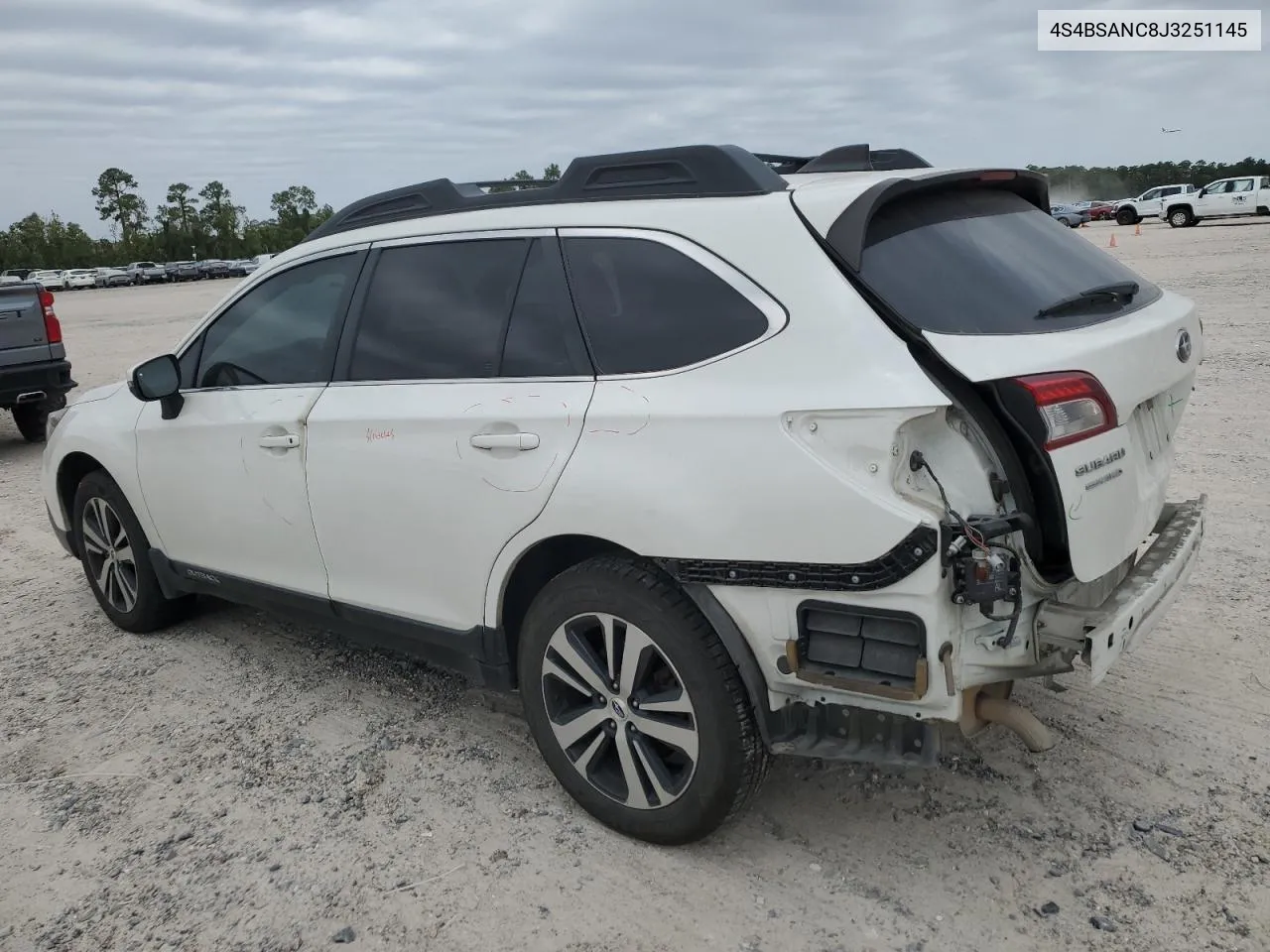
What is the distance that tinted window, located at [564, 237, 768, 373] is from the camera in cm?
280

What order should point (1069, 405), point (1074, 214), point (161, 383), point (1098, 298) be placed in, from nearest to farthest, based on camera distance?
point (1069, 405)
point (1098, 298)
point (161, 383)
point (1074, 214)

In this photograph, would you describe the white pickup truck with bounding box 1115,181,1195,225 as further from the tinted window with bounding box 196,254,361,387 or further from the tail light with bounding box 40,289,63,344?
the tinted window with bounding box 196,254,361,387

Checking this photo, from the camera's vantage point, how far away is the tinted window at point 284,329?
3.83 metres

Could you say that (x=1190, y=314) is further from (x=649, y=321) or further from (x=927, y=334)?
(x=649, y=321)

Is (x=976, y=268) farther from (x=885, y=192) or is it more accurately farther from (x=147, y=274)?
(x=147, y=274)

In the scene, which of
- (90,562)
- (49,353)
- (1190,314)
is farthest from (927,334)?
(49,353)

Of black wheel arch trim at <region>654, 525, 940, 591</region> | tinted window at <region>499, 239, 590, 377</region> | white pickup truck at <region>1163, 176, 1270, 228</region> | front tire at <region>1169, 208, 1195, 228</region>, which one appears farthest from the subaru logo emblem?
front tire at <region>1169, 208, 1195, 228</region>

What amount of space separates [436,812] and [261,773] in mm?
770

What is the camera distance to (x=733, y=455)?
8.66ft

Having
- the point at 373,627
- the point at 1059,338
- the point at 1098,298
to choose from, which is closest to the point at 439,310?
the point at 373,627

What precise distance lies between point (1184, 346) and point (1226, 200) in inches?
1521

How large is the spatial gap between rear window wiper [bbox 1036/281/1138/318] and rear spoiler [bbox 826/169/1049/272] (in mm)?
467

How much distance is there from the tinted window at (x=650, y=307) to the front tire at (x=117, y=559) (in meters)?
2.91

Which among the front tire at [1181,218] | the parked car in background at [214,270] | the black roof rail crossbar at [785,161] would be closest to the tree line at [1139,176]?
the front tire at [1181,218]
